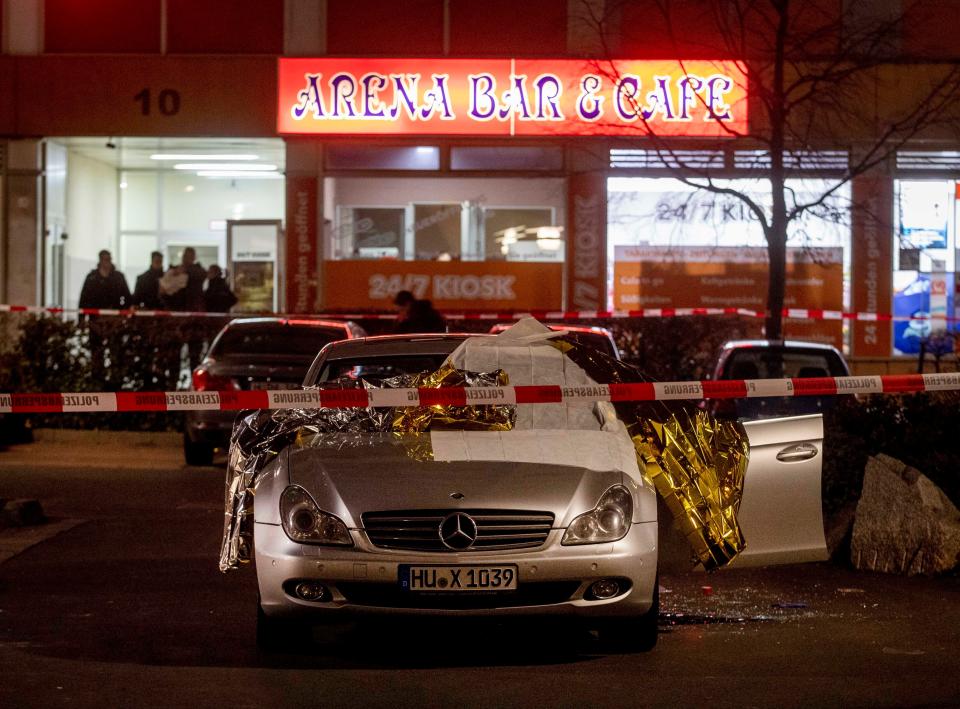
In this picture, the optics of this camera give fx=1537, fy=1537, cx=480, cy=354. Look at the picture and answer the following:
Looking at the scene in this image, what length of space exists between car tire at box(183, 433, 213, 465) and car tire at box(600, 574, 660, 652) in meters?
8.63

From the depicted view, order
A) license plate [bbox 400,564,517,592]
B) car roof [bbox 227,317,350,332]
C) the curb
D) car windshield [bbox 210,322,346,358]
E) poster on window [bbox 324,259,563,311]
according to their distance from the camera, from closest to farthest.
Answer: license plate [bbox 400,564,517,592], car windshield [bbox 210,322,346,358], car roof [bbox 227,317,350,332], the curb, poster on window [bbox 324,259,563,311]

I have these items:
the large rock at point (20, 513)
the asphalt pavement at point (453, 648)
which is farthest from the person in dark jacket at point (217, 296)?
the asphalt pavement at point (453, 648)

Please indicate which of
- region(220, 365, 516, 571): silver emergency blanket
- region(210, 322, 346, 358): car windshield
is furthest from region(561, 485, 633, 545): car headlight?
region(210, 322, 346, 358): car windshield

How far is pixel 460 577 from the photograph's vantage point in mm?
6371

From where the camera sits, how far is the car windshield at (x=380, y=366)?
28.4 feet

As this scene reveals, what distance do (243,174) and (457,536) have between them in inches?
802

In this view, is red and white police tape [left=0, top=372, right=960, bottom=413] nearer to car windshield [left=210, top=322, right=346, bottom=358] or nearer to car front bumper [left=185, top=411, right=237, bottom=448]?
car front bumper [left=185, top=411, right=237, bottom=448]

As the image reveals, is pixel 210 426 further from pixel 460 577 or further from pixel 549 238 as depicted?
pixel 549 238

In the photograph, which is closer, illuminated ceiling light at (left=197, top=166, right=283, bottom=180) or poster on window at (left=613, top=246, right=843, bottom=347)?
poster on window at (left=613, top=246, right=843, bottom=347)

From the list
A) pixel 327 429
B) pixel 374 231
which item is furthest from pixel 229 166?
pixel 327 429

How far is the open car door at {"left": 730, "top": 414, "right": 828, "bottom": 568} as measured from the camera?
24.2 ft

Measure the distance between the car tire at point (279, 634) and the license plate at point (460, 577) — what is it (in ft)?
2.00

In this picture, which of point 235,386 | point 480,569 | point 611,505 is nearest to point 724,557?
point 611,505

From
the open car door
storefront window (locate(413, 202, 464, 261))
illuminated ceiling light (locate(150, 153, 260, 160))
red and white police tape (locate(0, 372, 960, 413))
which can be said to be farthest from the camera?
illuminated ceiling light (locate(150, 153, 260, 160))
